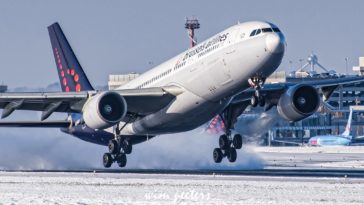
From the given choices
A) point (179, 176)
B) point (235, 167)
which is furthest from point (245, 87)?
point (235, 167)

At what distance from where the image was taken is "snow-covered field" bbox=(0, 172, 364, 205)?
3105 cm

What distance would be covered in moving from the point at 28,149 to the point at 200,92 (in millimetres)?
16677

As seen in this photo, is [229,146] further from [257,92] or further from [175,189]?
[175,189]

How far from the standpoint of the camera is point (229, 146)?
51.4m

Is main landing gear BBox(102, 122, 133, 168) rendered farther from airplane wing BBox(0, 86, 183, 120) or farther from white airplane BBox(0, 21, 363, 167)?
airplane wing BBox(0, 86, 183, 120)

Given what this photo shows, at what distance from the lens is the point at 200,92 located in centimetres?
4631

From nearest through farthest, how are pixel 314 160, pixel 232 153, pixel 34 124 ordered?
pixel 232 153, pixel 34 124, pixel 314 160

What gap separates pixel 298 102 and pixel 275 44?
25.8ft

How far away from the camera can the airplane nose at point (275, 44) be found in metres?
41.9

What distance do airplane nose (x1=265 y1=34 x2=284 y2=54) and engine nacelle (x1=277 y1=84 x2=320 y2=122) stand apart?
7.19m

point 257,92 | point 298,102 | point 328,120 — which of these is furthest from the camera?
point 328,120

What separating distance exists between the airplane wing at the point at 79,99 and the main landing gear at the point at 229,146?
467 centimetres

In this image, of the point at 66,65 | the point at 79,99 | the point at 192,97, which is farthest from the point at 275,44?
the point at 66,65

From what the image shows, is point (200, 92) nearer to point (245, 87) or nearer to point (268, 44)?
point (245, 87)
